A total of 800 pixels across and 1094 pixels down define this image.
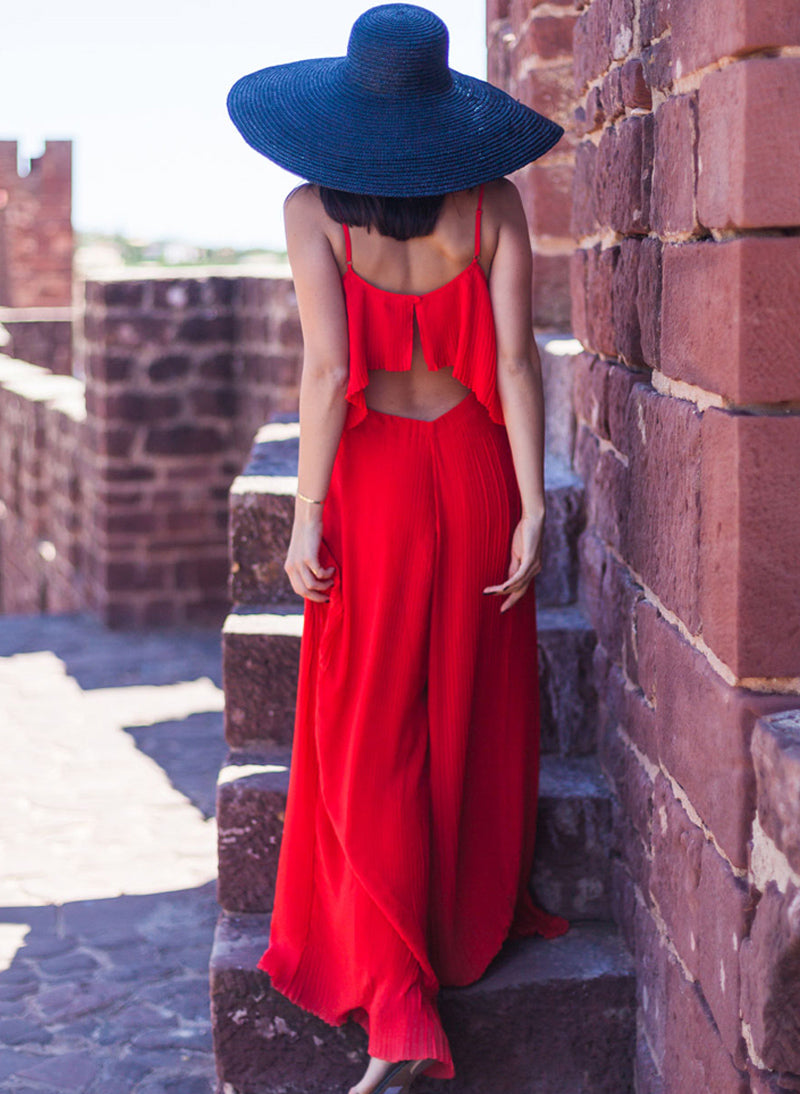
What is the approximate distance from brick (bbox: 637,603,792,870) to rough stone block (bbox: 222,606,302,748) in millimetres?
1025

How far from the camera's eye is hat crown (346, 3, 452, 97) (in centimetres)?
251

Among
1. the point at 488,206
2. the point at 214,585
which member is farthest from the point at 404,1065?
the point at 214,585

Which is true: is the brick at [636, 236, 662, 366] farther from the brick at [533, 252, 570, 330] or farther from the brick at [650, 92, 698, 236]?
the brick at [533, 252, 570, 330]

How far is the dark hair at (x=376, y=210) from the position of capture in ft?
8.33

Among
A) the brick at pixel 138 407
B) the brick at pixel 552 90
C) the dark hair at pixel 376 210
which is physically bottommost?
the brick at pixel 138 407

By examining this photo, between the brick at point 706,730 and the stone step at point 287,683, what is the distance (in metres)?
0.65

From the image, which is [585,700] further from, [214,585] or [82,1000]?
[214,585]

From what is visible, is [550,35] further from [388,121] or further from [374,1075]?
[374,1075]

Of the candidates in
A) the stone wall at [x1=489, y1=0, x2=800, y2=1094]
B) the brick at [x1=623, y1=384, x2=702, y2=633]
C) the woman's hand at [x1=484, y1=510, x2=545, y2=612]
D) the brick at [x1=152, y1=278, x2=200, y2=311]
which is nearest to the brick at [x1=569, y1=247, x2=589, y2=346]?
the stone wall at [x1=489, y1=0, x2=800, y2=1094]

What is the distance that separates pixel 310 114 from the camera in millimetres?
2564

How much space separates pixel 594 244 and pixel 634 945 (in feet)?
5.49

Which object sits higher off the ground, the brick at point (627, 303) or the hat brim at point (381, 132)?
the hat brim at point (381, 132)

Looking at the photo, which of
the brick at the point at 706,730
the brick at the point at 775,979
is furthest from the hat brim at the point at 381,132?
the brick at the point at 775,979

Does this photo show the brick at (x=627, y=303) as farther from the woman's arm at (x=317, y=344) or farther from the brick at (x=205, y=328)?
the brick at (x=205, y=328)
